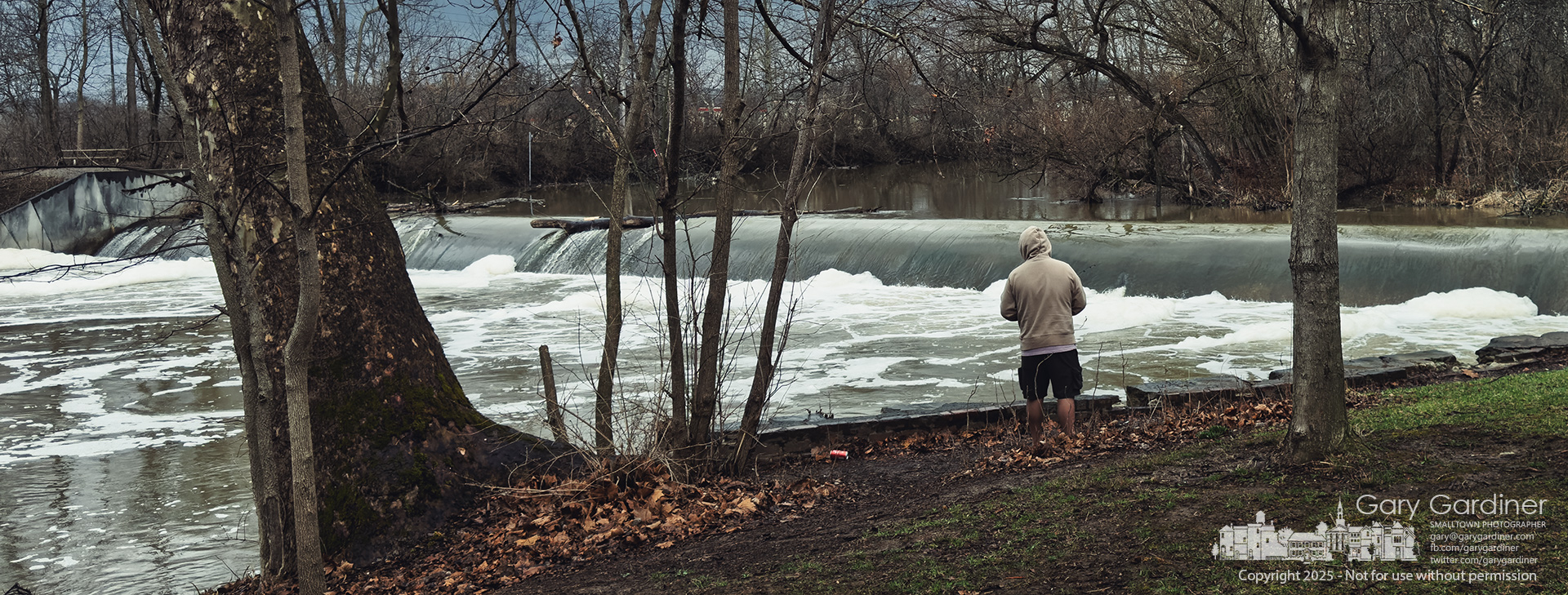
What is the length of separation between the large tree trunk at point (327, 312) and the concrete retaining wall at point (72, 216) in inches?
974

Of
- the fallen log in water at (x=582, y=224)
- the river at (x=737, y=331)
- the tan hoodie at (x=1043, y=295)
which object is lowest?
the river at (x=737, y=331)

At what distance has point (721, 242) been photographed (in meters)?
6.01

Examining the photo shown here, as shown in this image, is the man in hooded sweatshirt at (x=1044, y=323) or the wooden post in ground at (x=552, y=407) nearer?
the wooden post in ground at (x=552, y=407)

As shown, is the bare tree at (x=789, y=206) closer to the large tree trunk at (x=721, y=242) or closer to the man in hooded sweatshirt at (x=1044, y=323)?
the large tree trunk at (x=721, y=242)

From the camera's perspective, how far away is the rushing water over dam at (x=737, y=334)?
770cm

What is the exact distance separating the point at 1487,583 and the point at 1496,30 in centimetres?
2398

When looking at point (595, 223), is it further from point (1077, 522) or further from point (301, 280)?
point (1077, 522)

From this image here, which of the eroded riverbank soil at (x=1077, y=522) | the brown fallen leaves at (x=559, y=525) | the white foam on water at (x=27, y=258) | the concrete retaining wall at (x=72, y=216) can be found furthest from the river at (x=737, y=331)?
the concrete retaining wall at (x=72, y=216)

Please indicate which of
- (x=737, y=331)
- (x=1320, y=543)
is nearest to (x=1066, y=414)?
(x=1320, y=543)

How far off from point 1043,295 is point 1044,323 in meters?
0.17

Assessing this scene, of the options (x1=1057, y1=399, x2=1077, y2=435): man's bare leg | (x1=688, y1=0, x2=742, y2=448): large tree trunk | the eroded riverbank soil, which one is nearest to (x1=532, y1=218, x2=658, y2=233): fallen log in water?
(x1=1057, y1=399, x2=1077, y2=435): man's bare leg

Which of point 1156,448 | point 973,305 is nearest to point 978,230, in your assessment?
point 973,305

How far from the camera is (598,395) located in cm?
621

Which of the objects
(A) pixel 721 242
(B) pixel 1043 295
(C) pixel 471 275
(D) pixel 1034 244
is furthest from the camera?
(C) pixel 471 275
